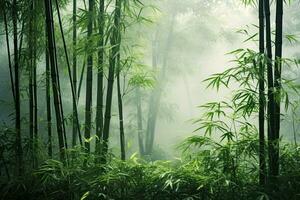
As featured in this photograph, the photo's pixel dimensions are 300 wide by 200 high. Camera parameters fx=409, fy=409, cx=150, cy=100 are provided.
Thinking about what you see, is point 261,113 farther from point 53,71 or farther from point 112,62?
point 53,71

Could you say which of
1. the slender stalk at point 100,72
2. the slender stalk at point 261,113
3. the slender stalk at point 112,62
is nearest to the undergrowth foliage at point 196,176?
the slender stalk at point 261,113

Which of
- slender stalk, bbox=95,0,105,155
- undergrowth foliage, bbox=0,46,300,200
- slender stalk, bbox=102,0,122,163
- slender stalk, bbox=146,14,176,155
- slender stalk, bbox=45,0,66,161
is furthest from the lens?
slender stalk, bbox=146,14,176,155

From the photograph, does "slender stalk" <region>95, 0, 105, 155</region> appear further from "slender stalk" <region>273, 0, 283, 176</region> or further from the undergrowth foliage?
"slender stalk" <region>273, 0, 283, 176</region>

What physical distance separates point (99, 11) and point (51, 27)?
0.65 metres

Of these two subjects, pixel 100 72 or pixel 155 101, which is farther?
pixel 155 101

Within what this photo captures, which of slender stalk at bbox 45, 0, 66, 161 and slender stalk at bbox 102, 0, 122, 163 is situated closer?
slender stalk at bbox 45, 0, 66, 161

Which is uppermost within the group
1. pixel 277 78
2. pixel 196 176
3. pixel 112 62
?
pixel 112 62

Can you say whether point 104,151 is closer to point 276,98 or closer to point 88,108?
point 88,108

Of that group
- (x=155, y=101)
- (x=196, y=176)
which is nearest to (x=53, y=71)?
(x=196, y=176)

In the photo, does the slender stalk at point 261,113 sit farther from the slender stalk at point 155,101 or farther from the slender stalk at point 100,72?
the slender stalk at point 155,101

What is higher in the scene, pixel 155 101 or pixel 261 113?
pixel 261 113

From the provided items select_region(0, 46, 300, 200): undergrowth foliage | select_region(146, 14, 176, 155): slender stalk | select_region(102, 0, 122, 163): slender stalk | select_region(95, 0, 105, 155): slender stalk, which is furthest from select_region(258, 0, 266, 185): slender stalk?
select_region(146, 14, 176, 155): slender stalk

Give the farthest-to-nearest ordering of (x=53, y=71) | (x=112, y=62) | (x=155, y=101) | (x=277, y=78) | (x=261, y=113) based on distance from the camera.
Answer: (x=155, y=101), (x=112, y=62), (x=53, y=71), (x=277, y=78), (x=261, y=113)

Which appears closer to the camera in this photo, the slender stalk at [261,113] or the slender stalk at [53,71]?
the slender stalk at [261,113]
